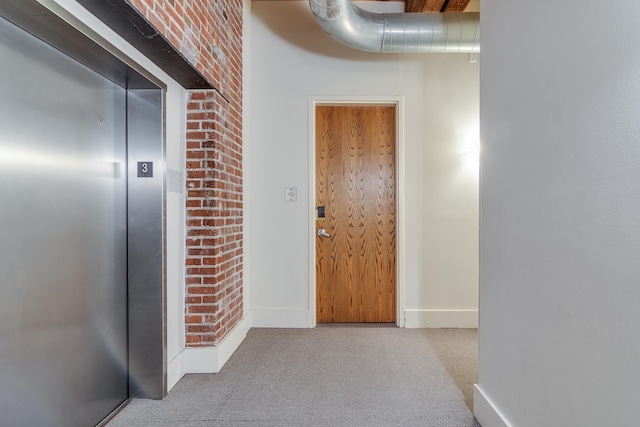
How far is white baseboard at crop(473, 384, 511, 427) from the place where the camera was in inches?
57.1

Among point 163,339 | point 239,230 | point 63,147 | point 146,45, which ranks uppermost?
point 146,45

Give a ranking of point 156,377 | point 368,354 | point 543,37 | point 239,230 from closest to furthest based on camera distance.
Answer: point 543,37
point 156,377
point 368,354
point 239,230

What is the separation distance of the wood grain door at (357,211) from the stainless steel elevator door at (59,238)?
67.9 inches

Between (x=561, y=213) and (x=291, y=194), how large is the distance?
2.16 meters

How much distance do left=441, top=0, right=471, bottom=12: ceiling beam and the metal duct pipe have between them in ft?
0.65

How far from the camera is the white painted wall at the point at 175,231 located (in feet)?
6.37

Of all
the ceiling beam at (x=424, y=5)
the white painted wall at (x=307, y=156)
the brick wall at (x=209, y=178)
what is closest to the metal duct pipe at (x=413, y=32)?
the ceiling beam at (x=424, y=5)

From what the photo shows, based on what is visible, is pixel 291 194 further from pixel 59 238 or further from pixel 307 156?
pixel 59 238

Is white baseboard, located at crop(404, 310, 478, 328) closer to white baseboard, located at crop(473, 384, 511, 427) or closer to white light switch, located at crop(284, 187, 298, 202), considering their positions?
white baseboard, located at crop(473, 384, 511, 427)

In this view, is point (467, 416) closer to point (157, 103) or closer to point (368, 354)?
point (368, 354)

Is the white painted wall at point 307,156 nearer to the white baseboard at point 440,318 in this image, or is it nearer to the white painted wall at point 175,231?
the white baseboard at point 440,318

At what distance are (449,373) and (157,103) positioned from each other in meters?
2.46

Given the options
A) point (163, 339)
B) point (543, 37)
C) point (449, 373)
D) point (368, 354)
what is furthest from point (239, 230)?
point (543, 37)

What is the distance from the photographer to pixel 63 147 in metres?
1.39
